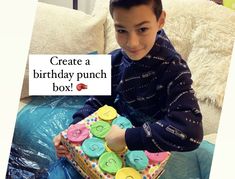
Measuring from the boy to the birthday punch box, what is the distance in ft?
0.05

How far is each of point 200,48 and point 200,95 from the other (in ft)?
0.24

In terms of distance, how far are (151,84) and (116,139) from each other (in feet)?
0.28

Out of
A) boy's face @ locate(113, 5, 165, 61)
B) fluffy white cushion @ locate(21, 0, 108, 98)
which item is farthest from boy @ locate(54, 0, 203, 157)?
fluffy white cushion @ locate(21, 0, 108, 98)

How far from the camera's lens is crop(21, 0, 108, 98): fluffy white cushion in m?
0.58

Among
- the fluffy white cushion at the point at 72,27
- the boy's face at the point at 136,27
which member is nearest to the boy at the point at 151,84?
the boy's face at the point at 136,27

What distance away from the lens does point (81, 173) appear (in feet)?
1.57

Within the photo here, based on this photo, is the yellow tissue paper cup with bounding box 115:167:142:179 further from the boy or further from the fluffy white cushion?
the fluffy white cushion

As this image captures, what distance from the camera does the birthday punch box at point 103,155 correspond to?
0.43m

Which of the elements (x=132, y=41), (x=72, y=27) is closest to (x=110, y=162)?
(x=132, y=41)

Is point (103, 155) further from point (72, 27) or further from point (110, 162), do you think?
point (72, 27)

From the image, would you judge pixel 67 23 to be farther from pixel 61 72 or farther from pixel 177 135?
pixel 177 135

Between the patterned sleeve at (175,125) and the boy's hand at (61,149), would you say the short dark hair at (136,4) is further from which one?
the boy's hand at (61,149)

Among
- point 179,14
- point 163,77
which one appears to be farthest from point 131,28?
point 179,14

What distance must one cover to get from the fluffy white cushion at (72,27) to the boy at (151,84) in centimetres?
11
